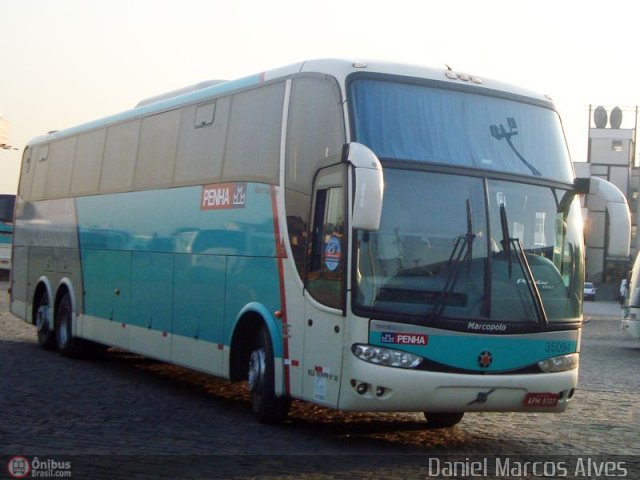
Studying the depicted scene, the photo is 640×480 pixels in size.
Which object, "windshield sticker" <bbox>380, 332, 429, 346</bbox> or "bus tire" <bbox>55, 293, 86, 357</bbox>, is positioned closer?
"windshield sticker" <bbox>380, 332, 429, 346</bbox>

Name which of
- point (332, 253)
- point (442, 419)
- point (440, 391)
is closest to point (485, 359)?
point (440, 391)

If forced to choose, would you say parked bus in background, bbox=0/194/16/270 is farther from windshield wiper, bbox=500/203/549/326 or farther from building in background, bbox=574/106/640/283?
building in background, bbox=574/106/640/283

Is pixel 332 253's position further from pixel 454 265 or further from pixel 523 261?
pixel 523 261

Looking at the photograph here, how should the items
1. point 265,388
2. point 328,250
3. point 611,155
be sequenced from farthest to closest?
point 611,155 < point 265,388 < point 328,250

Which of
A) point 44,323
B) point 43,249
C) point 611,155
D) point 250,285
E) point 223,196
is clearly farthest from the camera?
point 611,155

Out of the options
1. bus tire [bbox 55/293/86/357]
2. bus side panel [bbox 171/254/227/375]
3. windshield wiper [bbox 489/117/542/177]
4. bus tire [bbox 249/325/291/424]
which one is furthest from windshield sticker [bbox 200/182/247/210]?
bus tire [bbox 55/293/86/357]

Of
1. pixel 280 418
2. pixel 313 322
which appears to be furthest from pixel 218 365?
pixel 313 322

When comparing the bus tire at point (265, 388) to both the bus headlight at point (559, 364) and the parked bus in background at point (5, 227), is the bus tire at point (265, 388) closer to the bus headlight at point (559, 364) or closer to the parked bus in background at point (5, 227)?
the bus headlight at point (559, 364)

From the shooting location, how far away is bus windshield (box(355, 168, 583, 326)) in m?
10.5

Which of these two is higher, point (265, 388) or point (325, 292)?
point (325, 292)

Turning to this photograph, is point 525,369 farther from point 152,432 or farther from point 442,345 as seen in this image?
point 152,432

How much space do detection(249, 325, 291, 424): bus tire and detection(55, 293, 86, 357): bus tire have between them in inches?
288

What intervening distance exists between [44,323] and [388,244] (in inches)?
437

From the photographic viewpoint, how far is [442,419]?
499 inches
